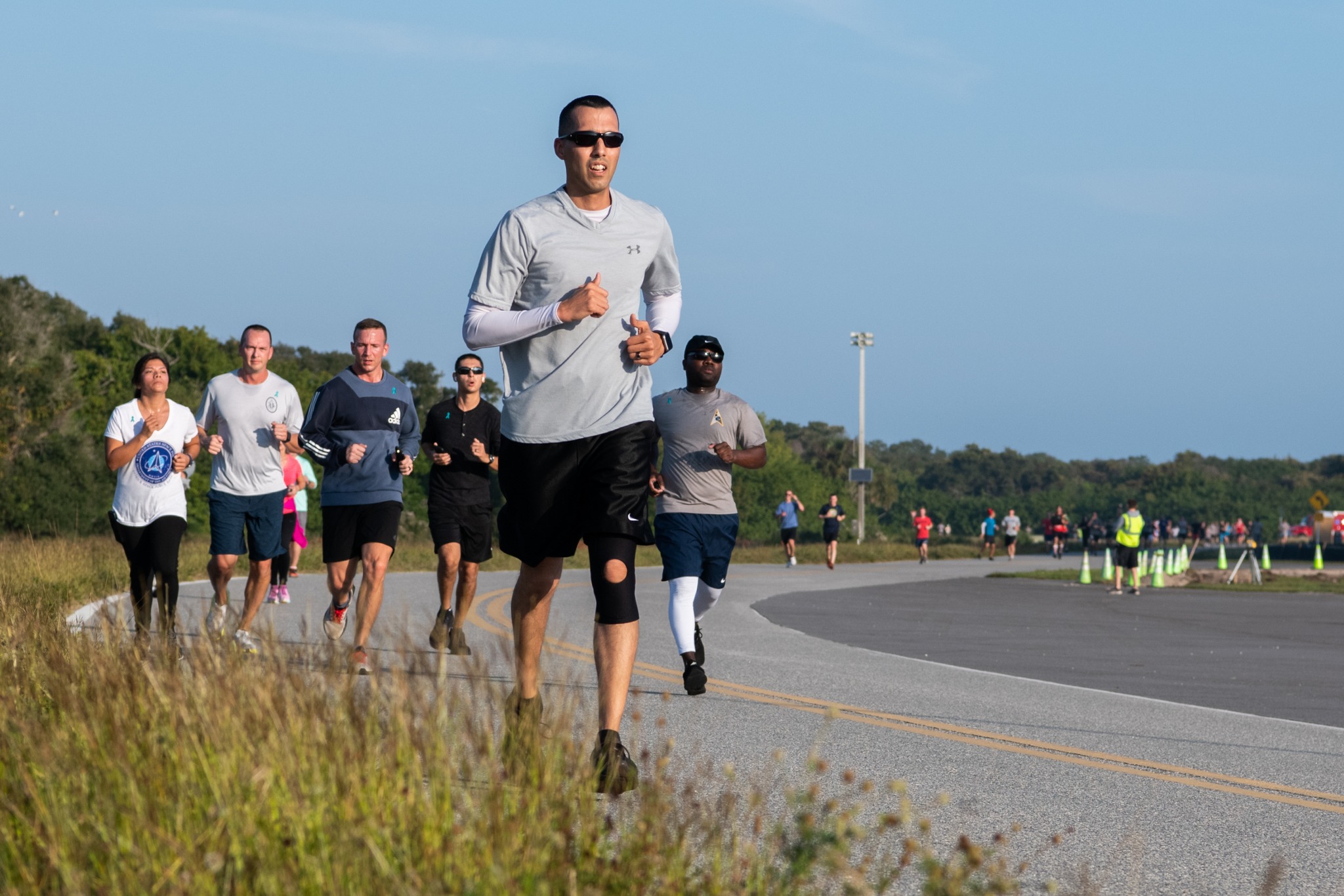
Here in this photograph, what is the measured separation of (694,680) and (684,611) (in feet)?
1.54

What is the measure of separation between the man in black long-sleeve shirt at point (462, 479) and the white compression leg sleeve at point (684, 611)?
2.25 meters

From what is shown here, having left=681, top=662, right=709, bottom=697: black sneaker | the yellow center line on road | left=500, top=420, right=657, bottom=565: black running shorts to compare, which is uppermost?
left=500, top=420, right=657, bottom=565: black running shorts

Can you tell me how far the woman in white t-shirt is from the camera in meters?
9.14

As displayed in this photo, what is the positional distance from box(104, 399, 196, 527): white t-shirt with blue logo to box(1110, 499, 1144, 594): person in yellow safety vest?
60.2 feet

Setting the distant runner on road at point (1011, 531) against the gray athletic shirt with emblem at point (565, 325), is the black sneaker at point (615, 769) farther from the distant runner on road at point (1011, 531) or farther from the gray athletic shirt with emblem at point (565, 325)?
the distant runner on road at point (1011, 531)

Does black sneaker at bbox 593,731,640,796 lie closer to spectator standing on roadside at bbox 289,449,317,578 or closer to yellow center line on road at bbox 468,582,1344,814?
yellow center line on road at bbox 468,582,1344,814

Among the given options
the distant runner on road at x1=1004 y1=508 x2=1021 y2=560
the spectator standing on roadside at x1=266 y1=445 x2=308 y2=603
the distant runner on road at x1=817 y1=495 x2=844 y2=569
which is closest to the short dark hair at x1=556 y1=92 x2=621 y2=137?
the spectator standing on roadside at x1=266 y1=445 x2=308 y2=603

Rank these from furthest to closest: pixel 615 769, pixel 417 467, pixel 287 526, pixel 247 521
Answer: pixel 417 467 → pixel 287 526 → pixel 247 521 → pixel 615 769

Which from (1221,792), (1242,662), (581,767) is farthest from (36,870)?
(1242,662)

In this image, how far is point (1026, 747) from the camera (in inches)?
280

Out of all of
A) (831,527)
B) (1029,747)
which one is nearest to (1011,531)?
(831,527)

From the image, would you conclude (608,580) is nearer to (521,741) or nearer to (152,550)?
(521,741)

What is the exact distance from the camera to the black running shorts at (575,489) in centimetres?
532

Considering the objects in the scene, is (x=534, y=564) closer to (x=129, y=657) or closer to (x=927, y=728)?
(x=129, y=657)
